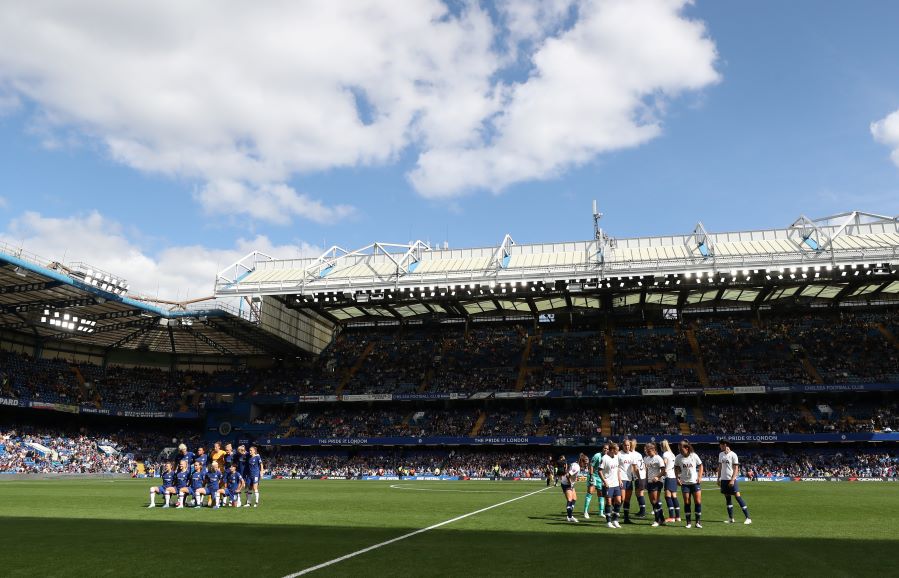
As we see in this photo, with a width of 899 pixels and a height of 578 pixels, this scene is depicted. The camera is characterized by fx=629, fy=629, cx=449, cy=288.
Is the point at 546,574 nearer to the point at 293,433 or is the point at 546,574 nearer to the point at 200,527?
the point at 200,527

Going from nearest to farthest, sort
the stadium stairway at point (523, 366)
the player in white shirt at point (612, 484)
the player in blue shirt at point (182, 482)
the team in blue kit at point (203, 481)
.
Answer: the player in white shirt at point (612, 484), the player in blue shirt at point (182, 482), the team in blue kit at point (203, 481), the stadium stairway at point (523, 366)

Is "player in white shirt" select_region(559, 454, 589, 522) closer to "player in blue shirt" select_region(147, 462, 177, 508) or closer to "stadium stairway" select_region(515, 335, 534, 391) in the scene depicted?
"player in blue shirt" select_region(147, 462, 177, 508)

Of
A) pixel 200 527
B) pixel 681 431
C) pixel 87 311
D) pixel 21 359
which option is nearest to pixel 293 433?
pixel 87 311

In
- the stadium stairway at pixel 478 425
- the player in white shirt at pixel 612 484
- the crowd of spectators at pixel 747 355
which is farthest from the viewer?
the stadium stairway at pixel 478 425

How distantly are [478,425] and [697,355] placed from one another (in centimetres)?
2118

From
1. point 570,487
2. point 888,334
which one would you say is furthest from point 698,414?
point 570,487

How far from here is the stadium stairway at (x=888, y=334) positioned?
54487 millimetres

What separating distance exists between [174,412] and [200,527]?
52.5 m

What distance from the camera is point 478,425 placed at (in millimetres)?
55281

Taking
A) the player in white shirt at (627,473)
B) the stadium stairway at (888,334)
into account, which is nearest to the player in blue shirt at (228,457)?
the player in white shirt at (627,473)

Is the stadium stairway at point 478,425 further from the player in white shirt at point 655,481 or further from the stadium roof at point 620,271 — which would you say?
the player in white shirt at point 655,481

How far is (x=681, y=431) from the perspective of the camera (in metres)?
50.2

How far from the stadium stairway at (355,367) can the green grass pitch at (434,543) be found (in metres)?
43.0

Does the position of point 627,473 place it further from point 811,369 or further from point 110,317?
point 110,317
